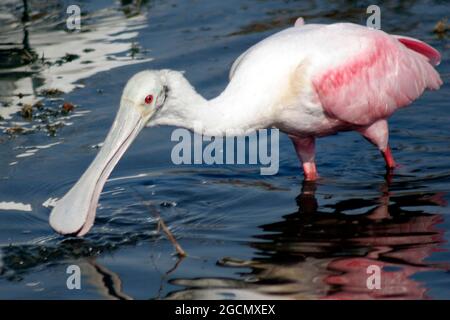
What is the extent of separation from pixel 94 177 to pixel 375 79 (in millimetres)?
2347

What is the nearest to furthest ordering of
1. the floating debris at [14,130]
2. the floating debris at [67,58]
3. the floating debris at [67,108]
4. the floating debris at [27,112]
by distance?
the floating debris at [14,130]
the floating debris at [27,112]
the floating debris at [67,108]
the floating debris at [67,58]

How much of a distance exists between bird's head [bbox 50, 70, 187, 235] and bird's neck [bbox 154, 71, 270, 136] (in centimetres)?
2

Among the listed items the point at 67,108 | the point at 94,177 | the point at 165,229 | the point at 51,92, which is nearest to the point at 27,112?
the point at 67,108

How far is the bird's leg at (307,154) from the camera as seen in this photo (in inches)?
339

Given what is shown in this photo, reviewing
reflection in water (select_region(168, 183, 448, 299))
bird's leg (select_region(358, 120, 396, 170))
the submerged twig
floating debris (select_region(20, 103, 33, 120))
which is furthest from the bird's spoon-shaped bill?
floating debris (select_region(20, 103, 33, 120))

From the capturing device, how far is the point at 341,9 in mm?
12680

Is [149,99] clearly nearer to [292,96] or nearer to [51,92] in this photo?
[292,96]

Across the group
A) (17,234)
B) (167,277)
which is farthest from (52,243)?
(167,277)

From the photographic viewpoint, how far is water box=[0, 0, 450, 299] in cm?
679

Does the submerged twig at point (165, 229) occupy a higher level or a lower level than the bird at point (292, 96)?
lower

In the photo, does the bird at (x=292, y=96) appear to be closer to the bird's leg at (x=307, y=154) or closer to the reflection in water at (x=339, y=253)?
the bird's leg at (x=307, y=154)

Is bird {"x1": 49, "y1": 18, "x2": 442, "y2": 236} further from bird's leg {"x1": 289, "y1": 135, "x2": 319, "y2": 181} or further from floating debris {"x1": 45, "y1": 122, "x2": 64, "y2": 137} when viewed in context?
floating debris {"x1": 45, "y1": 122, "x2": 64, "y2": 137}

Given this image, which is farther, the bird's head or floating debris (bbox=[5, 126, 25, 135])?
floating debris (bbox=[5, 126, 25, 135])

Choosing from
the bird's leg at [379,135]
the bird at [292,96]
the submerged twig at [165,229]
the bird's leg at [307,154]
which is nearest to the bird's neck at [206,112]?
the bird at [292,96]
